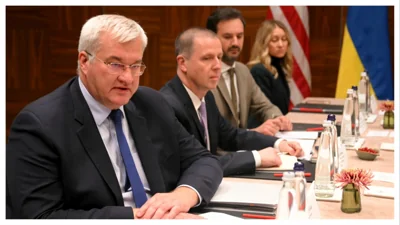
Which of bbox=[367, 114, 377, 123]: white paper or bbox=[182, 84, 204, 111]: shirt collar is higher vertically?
bbox=[182, 84, 204, 111]: shirt collar

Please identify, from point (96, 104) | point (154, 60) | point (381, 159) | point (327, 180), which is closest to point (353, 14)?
point (154, 60)

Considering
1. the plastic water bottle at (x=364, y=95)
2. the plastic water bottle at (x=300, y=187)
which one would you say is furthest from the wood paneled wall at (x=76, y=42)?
the plastic water bottle at (x=300, y=187)

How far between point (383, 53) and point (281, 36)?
4.47 feet

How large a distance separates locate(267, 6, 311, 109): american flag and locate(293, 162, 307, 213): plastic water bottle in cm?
400

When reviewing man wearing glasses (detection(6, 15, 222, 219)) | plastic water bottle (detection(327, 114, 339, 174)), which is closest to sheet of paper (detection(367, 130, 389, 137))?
plastic water bottle (detection(327, 114, 339, 174))

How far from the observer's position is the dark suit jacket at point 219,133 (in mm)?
2330

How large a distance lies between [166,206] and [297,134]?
5.00 feet

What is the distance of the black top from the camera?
14.2 feet

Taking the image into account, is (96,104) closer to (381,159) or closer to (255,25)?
(381,159)

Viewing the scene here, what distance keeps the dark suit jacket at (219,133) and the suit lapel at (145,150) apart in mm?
386

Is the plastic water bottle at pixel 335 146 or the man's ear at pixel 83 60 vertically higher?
the man's ear at pixel 83 60

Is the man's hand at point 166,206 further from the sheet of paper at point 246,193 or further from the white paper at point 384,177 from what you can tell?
the white paper at point 384,177

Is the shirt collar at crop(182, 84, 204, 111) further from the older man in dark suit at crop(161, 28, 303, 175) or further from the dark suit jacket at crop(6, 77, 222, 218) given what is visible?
the dark suit jacket at crop(6, 77, 222, 218)

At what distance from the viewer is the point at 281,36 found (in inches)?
176
